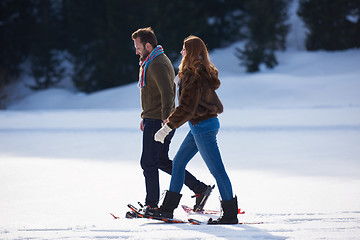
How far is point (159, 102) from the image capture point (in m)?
3.69

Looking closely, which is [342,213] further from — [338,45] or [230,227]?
[338,45]

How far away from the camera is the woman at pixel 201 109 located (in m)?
3.17

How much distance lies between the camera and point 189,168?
6.14 m

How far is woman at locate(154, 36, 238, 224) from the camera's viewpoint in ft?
10.4

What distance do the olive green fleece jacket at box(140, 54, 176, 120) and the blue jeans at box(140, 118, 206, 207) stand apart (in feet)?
0.31

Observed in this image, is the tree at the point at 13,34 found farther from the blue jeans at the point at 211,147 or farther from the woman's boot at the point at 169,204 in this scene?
the blue jeans at the point at 211,147

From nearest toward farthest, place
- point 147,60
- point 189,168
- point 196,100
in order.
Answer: point 196,100, point 147,60, point 189,168

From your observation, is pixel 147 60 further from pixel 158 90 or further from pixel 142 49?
pixel 158 90

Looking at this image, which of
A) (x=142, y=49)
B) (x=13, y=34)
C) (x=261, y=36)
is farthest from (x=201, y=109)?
(x=13, y=34)

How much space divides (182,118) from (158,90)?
59 centimetres

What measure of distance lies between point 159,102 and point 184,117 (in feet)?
1.83

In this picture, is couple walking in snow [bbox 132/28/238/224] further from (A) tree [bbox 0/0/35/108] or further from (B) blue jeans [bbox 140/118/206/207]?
(A) tree [bbox 0/0/35/108]

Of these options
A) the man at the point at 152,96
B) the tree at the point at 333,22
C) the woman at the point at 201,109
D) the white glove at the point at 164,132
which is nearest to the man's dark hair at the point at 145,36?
the man at the point at 152,96

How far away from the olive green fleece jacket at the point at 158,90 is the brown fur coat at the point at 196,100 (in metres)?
0.29
